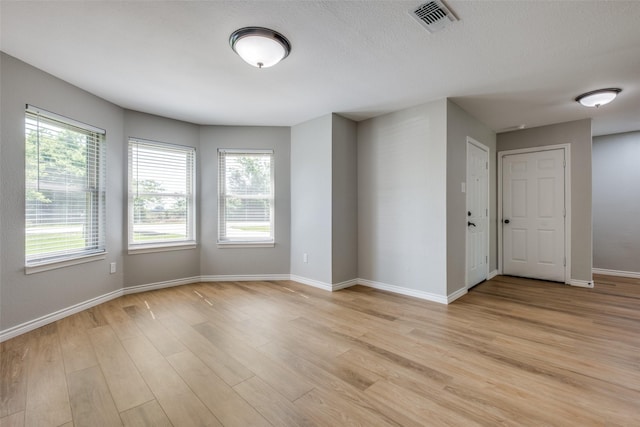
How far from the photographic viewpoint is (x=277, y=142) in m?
4.55

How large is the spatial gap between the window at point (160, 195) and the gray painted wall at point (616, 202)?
6.97m

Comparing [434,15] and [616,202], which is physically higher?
[434,15]

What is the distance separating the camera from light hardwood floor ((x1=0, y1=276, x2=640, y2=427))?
1.59 metres

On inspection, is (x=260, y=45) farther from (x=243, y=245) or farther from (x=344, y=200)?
(x=243, y=245)

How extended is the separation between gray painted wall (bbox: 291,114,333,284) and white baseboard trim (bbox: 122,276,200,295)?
→ 62.6 inches

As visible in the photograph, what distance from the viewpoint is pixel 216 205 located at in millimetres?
4445

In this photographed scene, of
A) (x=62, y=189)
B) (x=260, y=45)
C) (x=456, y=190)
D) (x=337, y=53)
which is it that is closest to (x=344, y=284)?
(x=456, y=190)

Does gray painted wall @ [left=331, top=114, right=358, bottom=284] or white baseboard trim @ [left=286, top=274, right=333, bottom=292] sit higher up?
gray painted wall @ [left=331, top=114, right=358, bottom=284]

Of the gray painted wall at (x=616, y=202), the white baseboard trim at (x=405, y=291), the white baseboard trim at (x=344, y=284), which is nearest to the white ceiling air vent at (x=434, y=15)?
the white baseboard trim at (x=405, y=291)

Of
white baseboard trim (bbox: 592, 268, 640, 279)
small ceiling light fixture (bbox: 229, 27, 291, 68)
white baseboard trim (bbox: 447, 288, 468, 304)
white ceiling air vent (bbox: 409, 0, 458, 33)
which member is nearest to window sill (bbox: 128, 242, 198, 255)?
small ceiling light fixture (bbox: 229, 27, 291, 68)

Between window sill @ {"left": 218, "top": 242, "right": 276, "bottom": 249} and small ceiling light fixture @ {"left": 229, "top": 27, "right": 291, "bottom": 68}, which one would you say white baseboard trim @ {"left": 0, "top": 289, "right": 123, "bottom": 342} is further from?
small ceiling light fixture @ {"left": 229, "top": 27, "right": 291, "bottom": 68}

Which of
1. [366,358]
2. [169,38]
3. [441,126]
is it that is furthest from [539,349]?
[169,38]

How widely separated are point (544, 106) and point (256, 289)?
15.0 feet

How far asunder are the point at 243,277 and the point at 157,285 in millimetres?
1211
